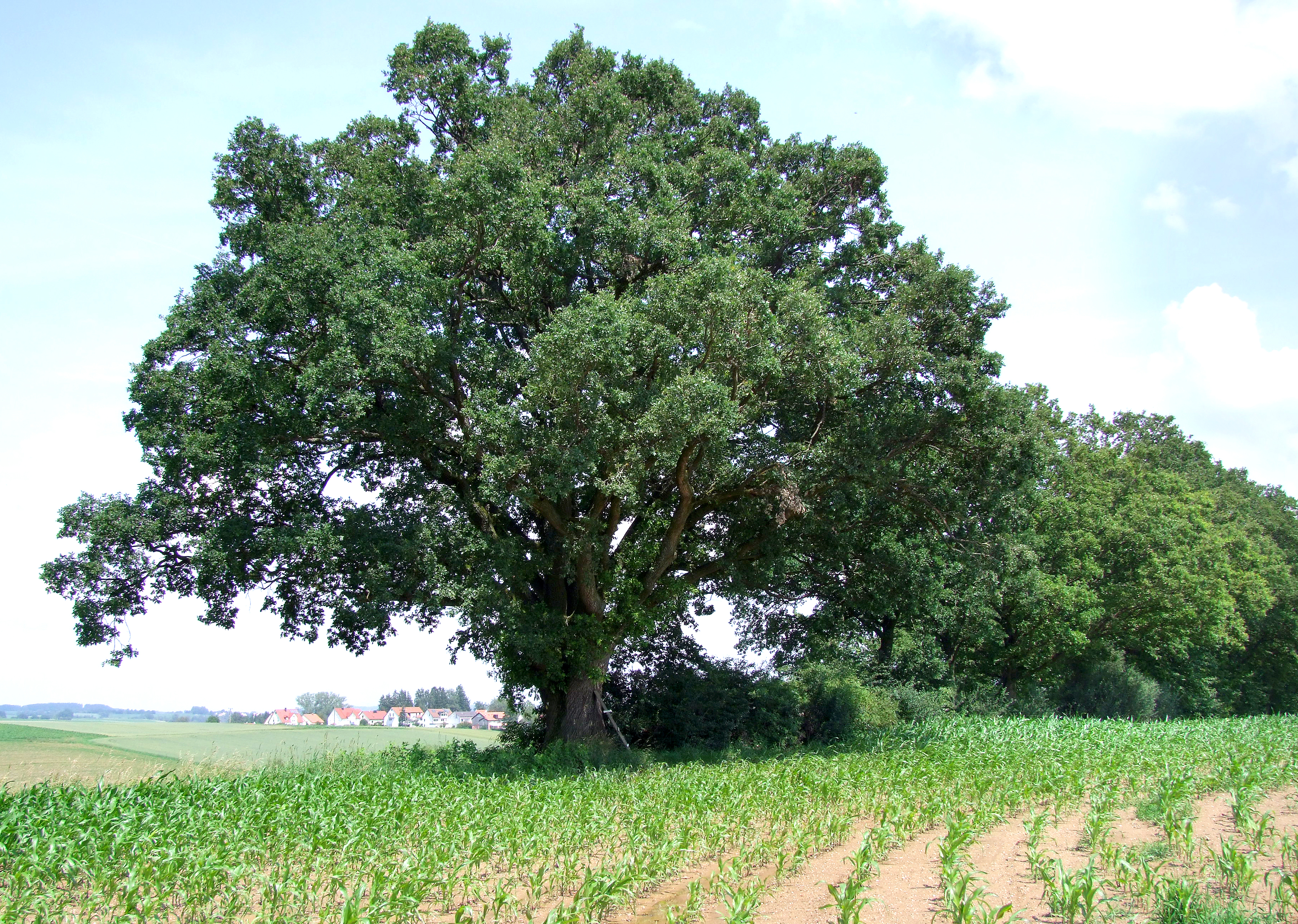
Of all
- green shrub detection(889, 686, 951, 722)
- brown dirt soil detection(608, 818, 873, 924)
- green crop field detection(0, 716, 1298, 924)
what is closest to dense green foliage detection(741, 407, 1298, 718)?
green shrub detection(889, 686, 951, 722)

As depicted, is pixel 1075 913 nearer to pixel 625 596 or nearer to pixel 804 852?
pixel 804 852

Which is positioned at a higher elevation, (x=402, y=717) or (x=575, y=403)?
(x=575, y=403)

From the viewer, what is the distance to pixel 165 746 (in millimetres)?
22844

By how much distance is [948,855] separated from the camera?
8.09m

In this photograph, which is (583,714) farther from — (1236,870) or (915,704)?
(1236,870)

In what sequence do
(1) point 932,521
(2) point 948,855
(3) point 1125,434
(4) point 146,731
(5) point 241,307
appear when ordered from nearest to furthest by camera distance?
(2) point 948,855 < (5) point 241,307 < (1) point 932,521 < (4) point 146,731 < (3) point 1125,434

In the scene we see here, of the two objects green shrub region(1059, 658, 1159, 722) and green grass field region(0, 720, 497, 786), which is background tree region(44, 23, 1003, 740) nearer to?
green grass field region(0, 720, 497, 786)

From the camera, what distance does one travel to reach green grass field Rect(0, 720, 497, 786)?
42.5ft

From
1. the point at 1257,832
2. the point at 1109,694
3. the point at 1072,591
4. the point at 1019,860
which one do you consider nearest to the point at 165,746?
the point at 1019,860

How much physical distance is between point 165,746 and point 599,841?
1859cm

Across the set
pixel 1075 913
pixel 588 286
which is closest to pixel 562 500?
pixel 588 286

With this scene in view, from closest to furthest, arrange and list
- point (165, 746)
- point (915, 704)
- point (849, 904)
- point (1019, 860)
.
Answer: point (849, 904) < point (1019, 860) < point (165, 746) < point (915, 704)

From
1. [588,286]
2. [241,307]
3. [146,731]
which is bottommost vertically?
[146,731]

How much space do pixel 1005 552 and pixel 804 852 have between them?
1286 cm
